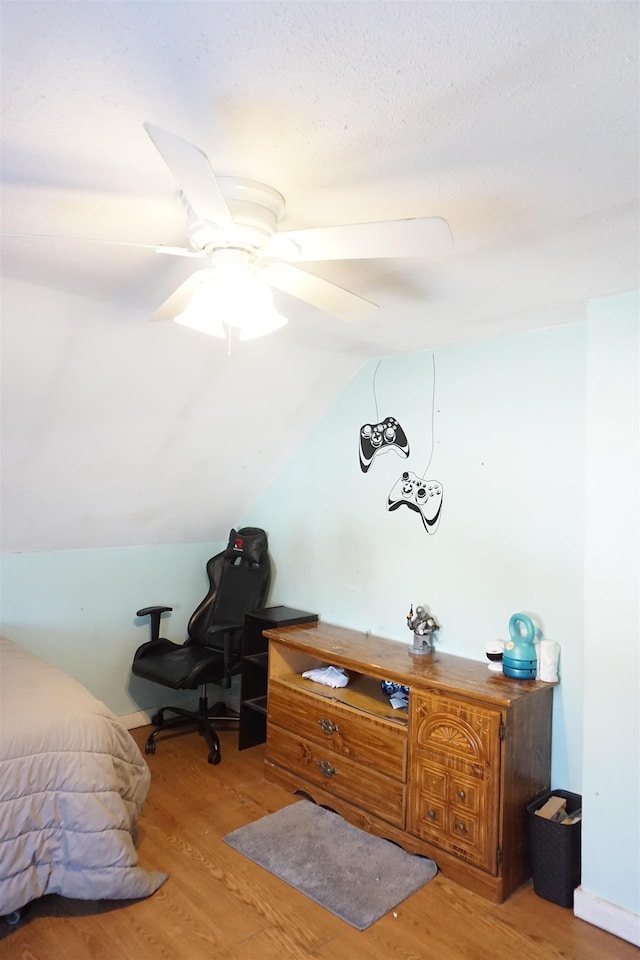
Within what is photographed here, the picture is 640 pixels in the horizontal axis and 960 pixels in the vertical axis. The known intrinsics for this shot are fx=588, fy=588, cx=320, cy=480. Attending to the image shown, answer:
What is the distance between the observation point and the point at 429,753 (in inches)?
96.7

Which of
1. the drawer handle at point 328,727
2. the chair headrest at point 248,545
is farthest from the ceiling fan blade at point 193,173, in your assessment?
the chair headrest at point 248,545

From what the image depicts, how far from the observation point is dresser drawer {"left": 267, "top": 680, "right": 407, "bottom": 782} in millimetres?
2592

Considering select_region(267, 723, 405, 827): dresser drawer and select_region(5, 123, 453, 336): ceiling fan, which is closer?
select_region(5, 123, 453, 336): ceiling fan

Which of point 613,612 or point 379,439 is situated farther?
point 379,439

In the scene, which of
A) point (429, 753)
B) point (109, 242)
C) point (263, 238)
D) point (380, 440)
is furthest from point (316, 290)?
point (429, 753)

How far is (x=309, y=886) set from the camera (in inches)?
90.0

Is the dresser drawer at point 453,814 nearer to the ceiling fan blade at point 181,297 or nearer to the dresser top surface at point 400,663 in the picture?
the dresser top surface at point 400,663

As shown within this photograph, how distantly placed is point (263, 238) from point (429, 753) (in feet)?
6.85

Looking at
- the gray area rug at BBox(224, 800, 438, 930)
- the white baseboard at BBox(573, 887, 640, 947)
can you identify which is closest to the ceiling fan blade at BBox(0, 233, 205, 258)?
the gray area rug at BBox(224, 800, 438, 930)

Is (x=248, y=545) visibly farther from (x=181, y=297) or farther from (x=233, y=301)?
(x=233, y=301)

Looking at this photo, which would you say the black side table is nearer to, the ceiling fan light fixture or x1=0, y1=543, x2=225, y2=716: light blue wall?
x1=0, y1=543, x2=225, y2=716: light blue wall

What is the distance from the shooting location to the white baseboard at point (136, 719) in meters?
3.72

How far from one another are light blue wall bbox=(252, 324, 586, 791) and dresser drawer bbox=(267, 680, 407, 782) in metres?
0.53

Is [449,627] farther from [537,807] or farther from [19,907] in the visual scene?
[19,907]
